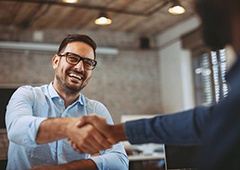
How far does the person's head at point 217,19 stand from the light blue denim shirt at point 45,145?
82 cm

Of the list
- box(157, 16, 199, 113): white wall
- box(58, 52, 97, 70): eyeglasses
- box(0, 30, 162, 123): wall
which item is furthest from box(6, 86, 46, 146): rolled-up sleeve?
box(157, 16, 199, 113): white wall

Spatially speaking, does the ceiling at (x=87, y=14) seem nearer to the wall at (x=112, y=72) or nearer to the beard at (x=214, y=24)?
the wall at (x=112, y=72)

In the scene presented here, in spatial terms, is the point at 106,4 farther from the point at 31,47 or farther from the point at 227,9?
the point at 227,9

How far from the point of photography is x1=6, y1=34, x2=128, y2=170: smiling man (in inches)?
52.6

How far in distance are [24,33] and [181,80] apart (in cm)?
273

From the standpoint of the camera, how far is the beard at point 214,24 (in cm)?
80

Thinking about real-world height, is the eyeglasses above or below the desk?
above

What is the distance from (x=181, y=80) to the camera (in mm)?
6336

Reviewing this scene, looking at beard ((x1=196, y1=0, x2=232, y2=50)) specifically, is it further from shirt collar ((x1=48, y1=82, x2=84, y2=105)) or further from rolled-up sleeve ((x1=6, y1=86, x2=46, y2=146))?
shirt collar ((x1=48, y1=82, x2=84, y2=105))

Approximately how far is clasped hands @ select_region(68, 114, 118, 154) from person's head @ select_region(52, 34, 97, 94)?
491 millimetres

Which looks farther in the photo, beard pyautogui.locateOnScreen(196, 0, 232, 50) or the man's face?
the man's face

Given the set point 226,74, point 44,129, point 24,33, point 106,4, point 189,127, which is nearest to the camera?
point 226,74

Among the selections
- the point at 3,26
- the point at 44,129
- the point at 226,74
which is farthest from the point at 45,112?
the point at 3,26

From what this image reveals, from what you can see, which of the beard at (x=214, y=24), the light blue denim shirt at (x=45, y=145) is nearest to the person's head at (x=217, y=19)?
the beard at (x=214, y=24)
